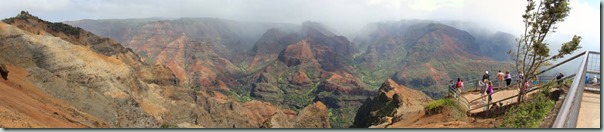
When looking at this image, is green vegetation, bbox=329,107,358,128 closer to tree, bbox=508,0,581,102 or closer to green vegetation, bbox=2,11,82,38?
green vegetation, bbox=2,11,82,38

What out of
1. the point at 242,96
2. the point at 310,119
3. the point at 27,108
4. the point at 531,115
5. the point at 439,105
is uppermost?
the point at 531,115

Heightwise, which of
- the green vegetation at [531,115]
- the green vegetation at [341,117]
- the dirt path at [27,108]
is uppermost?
the green vegetation at [531,115]

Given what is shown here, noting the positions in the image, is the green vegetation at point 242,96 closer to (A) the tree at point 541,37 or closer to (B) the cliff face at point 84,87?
(B) the cliff face at point 84,87

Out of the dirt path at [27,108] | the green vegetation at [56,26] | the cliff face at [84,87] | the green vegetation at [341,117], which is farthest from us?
the green vegetation at [341,117]

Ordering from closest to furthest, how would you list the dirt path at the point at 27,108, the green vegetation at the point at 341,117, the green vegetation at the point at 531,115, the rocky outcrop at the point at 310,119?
the green vegetation at the point at 531,115, the dirt path at the point at 27,108, the rocky outcrop at the point at 310,119, the green vegetation at the point at 341,117

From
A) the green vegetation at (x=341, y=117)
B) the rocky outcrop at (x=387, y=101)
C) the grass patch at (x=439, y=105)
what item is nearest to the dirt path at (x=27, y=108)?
the grass patch at (x=439, y=105)

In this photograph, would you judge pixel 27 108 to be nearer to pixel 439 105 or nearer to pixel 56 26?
pixel 439 105

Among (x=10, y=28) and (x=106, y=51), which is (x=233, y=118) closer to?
(x=106, y=51)

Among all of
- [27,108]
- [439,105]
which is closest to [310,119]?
[27,108]

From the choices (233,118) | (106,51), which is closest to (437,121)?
(233,118)
